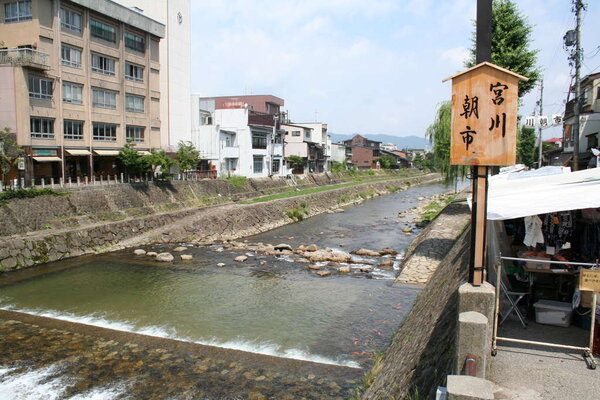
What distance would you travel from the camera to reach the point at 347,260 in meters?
24.2

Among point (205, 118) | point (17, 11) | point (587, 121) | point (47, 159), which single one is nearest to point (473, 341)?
point (587, 121)

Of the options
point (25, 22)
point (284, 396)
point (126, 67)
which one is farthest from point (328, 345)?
point (126, 67)

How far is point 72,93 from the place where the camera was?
3316 centimetres

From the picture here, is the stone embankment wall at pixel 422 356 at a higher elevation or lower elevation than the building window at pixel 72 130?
lower

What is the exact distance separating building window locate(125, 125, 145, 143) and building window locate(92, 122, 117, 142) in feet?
4.32

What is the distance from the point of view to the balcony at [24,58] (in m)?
28.4

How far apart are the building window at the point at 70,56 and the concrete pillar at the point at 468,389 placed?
35467mm

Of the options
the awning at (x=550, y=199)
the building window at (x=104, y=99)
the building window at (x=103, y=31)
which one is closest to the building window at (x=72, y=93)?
the building window at (x=104, y=99)

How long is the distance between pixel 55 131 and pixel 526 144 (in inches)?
2542

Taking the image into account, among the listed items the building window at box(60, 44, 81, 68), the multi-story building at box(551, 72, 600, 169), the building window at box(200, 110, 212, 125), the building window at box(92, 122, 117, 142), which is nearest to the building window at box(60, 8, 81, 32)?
the building window at box(60, 44, 81, 68)

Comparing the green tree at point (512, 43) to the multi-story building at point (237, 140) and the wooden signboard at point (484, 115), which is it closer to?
the wooden signboard at point (484, 115)

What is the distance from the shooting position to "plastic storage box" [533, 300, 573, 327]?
7.29m

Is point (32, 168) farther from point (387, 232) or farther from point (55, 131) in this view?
point (387, 232)

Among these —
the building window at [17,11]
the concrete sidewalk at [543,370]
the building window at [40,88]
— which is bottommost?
the concrete sidewalk at [543,370]
